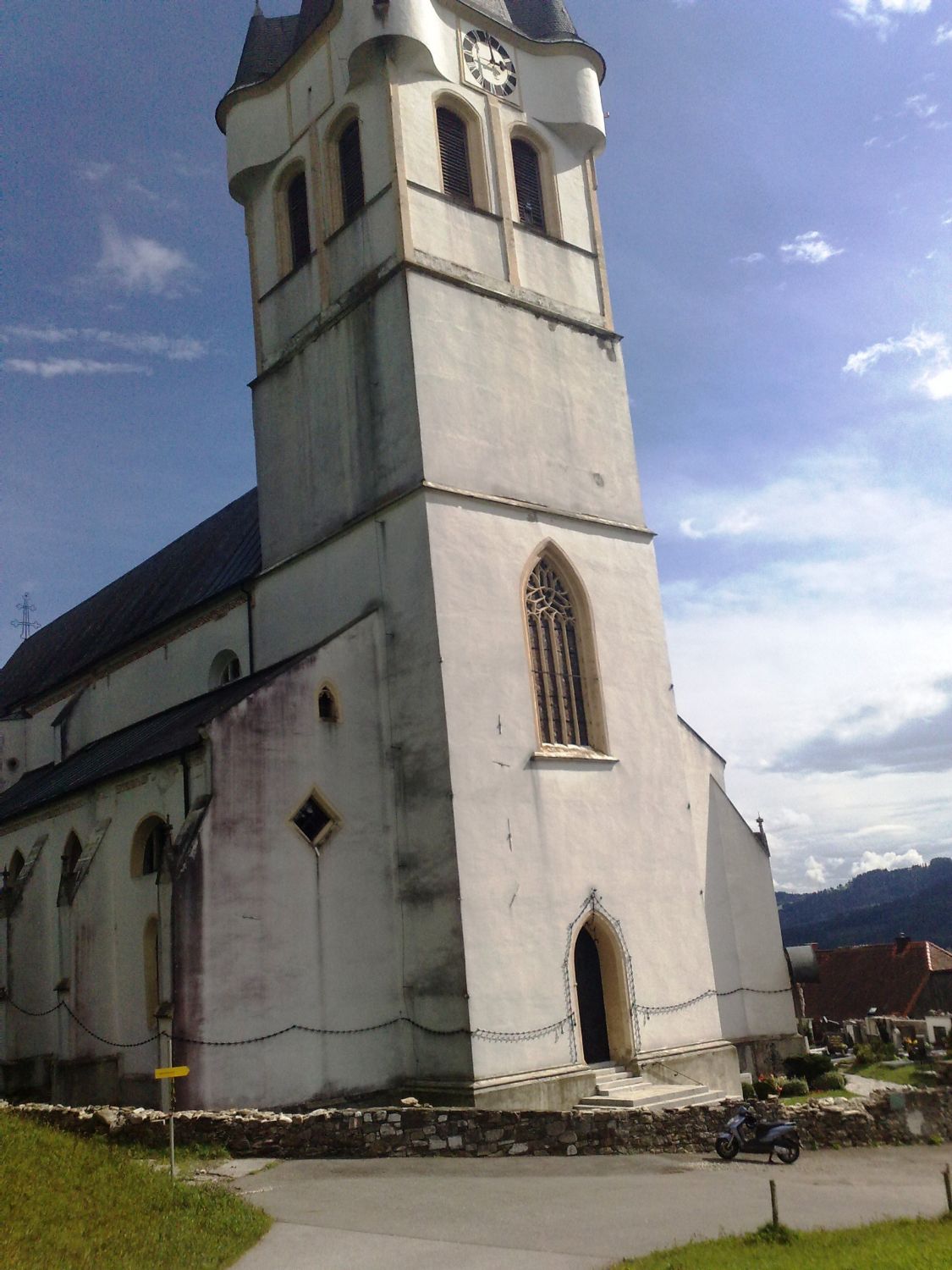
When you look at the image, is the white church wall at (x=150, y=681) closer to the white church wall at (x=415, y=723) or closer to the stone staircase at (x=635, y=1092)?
the white church wall at (x=415, y=723)

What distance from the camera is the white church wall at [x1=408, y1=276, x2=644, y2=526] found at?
20.3m

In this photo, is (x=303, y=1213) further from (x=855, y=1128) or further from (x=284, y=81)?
(x=284, y=81)

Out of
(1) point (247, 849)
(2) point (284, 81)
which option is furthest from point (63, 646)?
(1) point (247, 849)

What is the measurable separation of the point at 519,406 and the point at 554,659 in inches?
190

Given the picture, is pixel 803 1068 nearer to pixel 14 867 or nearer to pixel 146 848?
pixel 146 848

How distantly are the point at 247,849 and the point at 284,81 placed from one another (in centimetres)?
1698

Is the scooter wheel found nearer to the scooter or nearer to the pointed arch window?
the scooter

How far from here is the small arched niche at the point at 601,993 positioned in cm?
1909

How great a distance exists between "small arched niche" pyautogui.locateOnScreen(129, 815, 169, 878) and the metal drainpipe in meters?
4.80

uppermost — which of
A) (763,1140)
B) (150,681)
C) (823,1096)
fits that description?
(150,681)

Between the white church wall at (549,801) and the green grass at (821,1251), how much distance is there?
798 centimetres

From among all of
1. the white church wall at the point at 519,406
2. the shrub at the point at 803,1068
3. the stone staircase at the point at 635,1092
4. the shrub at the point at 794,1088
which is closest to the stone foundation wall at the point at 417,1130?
the stone staircase at the point at 635,1092

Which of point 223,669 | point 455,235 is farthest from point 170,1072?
point 455,235

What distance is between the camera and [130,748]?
2286 cm
